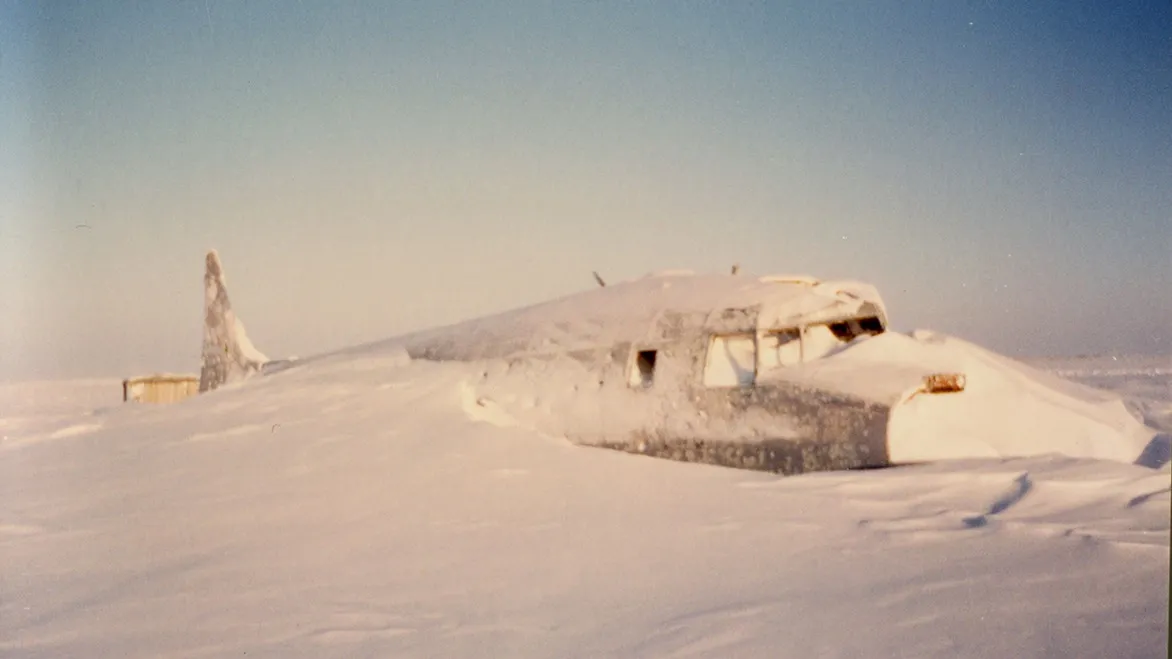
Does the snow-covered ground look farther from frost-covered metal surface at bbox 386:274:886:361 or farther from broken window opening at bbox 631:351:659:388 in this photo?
frost-covered metal surface at bbox 386:274:886:361

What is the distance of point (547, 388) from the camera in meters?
7.46

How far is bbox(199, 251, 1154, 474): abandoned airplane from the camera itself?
238 inches

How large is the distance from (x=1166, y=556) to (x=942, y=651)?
140 centimetres

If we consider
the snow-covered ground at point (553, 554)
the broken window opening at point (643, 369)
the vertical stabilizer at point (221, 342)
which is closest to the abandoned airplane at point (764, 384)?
the broken window opening at point (643, 369)

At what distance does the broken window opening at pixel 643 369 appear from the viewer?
7102mm

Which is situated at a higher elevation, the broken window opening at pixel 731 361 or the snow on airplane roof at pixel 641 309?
the snow on airplane roof at pixel 641 309

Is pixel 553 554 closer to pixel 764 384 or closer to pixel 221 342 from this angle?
pixel 764 384

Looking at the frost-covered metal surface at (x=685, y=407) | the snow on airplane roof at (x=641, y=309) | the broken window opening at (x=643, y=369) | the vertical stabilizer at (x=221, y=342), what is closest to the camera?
the frost-covered metal surface at (x=685, y=407)

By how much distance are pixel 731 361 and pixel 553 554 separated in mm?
3048

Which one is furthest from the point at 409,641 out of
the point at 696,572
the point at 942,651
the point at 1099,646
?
the point at 1099,646

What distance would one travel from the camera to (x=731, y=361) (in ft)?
22.5

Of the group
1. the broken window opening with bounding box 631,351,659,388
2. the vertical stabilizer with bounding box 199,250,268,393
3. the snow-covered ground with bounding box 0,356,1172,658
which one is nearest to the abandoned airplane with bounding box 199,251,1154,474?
the broken window opening with bounding box 631,351,659,388

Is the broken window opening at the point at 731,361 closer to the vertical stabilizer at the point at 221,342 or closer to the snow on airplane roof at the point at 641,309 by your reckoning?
the snow on airplane roof at the point at 641,309

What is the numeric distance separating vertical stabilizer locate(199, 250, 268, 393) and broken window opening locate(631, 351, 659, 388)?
735cm
